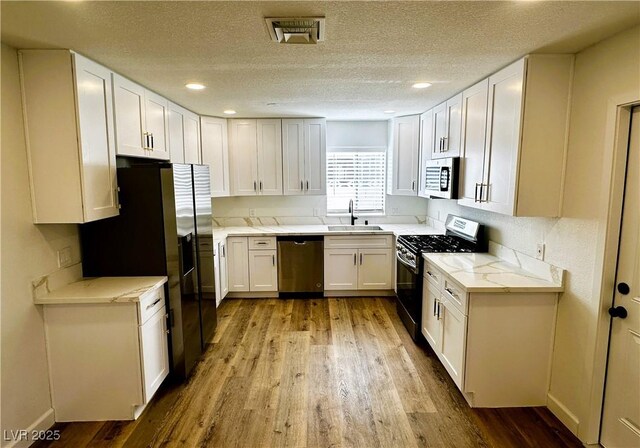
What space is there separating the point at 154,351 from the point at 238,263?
2034 mm

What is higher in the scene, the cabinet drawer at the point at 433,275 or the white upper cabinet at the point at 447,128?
the white upper cabinet at the point at 447,128

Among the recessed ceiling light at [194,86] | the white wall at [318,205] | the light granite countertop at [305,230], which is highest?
the recessed ceiling light at [194,86]

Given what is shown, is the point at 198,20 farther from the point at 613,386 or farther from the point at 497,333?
the point at 613,386

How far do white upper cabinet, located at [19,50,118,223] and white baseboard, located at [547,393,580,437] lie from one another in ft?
10.7

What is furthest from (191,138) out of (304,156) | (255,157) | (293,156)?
(304,156)

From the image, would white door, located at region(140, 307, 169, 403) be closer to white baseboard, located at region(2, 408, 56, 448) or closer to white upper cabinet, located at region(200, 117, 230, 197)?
white baseboard, located at region(2, 408, 56, 448)

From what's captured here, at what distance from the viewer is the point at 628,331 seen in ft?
6.15

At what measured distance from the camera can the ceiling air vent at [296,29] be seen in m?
1.65

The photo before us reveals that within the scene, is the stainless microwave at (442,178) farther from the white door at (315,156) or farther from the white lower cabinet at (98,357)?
the white lower cabinet at (98,357)

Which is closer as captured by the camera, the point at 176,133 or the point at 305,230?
the point at 176,133

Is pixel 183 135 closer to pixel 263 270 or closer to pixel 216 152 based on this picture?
pixel 216 152

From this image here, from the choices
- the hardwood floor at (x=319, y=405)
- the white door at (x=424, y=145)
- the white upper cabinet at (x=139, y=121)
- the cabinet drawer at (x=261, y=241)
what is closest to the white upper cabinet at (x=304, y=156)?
the cabinet drawer at (x=261, y=241)

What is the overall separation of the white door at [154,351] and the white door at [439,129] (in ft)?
9.73

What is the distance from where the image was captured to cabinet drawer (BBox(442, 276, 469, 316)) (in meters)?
2.36
